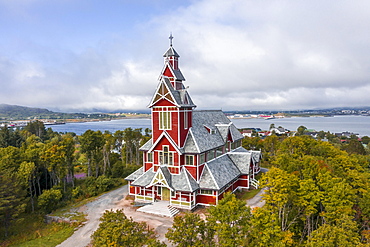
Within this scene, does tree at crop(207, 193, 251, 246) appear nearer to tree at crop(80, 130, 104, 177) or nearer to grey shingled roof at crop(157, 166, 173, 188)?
grey shingled roof at crop(157, 166, 173, 188)

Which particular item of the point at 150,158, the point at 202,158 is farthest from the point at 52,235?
the point at 202,158

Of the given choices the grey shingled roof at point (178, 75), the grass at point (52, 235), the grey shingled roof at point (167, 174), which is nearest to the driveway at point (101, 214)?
the grass at point (52, 235)

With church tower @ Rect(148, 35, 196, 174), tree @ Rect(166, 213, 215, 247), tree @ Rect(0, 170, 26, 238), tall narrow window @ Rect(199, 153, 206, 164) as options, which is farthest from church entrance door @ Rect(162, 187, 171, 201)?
tree @ Rect(0, 170, 26, 238)

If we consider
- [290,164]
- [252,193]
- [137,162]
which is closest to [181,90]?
→ [290,164]

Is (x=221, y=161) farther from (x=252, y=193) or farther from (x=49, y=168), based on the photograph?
(x=49, y=168)

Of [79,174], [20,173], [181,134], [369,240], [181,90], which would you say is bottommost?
[79,174]

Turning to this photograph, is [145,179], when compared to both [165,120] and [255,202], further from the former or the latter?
[255,202]
